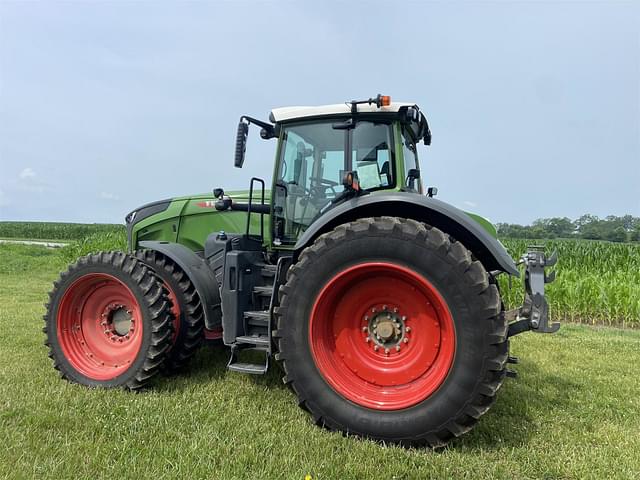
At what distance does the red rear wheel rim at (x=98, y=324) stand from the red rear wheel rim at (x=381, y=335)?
1.83 m

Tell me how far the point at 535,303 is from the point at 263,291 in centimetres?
208

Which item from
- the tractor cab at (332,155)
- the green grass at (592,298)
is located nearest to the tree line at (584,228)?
the green grass at (592,298)

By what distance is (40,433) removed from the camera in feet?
9.46

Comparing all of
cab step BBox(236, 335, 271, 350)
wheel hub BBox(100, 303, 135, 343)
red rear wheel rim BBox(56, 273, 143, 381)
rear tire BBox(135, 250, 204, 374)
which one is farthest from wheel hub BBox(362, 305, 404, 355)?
wheel hub BBox(100, 303, 135, 343)

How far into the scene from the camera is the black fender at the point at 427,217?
3.04 meters

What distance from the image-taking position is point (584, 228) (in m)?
35.5

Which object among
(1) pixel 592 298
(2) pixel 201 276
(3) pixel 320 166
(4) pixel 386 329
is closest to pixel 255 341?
(2) pixel 201 276

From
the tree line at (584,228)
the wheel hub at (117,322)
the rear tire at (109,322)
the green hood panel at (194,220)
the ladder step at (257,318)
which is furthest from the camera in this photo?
the tree line at (584,228)

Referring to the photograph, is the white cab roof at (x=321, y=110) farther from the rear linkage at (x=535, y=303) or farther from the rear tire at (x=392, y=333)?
the rear linkage at (x=535, y=303)

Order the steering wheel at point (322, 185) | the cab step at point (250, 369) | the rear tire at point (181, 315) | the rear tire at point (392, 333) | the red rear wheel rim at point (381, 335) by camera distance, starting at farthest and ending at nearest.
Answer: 1. the rear tire at point (181, 315)
2. the steering wheel at point (322, 185)
3. the cab step at point (250, 369)
4. the red rear wheel rim at point (381, 335)
5. the rear tire at point (392, 333)

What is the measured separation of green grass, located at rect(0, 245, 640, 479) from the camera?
2.57 metres

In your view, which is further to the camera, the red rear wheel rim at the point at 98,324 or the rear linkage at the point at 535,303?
the red rear wheel rim at the point at 98,324

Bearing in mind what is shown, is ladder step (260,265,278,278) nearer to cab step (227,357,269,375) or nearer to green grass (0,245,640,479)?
cab step (227,357,269,375)

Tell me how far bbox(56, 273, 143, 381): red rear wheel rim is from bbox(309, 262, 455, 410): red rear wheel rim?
1.83 meters
